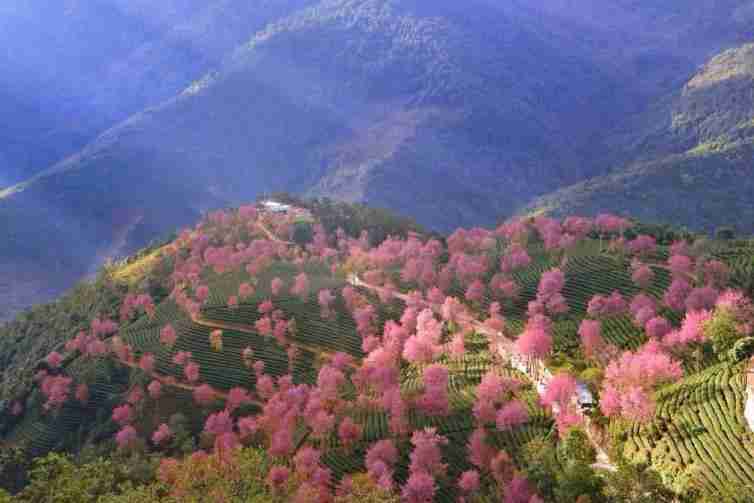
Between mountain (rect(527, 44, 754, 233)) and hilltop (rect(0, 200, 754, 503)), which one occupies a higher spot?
mountain (rect(527, 44, 754, 233))

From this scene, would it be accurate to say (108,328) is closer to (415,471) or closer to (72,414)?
(72,414)

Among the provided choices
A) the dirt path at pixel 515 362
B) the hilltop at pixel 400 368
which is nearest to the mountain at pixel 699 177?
the hilltop at pixel 400 368

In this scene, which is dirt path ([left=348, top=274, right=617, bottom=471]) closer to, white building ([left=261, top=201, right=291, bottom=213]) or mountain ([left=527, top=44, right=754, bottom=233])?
white building ([left=261, top=201, right=291, bottom=213])

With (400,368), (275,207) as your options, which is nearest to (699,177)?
(275,207)

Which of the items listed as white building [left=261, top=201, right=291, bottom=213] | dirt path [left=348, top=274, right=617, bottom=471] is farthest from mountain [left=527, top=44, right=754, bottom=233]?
dirt path [left=348, top=274, right=617, bottom=471]

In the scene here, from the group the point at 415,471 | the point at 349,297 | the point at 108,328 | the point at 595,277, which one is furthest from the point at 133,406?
the point at 595,277

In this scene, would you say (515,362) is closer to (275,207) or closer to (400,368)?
(400,368)
